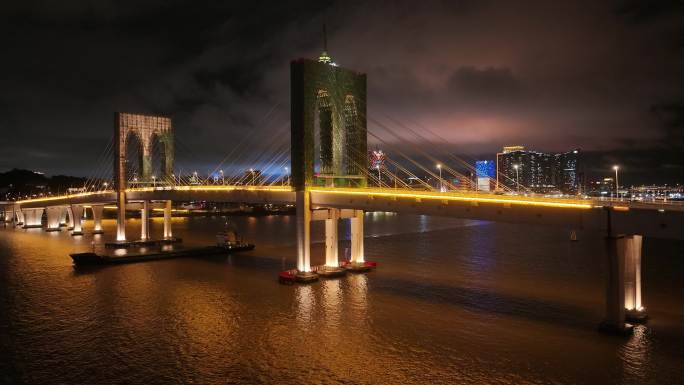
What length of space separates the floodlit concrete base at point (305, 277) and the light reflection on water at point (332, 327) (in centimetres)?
57

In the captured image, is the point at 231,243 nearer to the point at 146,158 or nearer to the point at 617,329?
the point at 146,158

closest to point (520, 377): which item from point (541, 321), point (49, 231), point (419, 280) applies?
point (541, 321)

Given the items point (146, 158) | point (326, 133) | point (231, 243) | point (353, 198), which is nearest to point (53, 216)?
point (146, 158)

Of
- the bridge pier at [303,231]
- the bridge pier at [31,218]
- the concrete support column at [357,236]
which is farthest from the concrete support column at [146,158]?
the bridge pier at [303,231]

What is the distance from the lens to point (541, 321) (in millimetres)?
19906

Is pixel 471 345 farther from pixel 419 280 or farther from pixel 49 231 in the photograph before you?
pixel 49 231

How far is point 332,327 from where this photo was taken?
20.0 meters

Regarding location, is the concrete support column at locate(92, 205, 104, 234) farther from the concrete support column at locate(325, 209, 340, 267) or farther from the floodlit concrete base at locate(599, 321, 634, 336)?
the floodlit concrete base at locate(599, 321, 634, 336)

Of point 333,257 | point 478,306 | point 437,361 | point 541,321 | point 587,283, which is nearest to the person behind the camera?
point 437,361

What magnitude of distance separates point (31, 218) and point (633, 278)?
83.2 metres

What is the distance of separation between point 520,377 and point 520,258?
88.4ft

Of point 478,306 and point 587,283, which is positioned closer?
point 478,306

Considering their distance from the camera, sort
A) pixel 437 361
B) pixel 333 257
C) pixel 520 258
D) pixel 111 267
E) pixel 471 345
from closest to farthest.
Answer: pixel 437 361
pixel 471 345
pixel 333 257
pixel 111 267
pixel 520 258

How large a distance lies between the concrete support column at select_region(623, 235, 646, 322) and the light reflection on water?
577 mm
